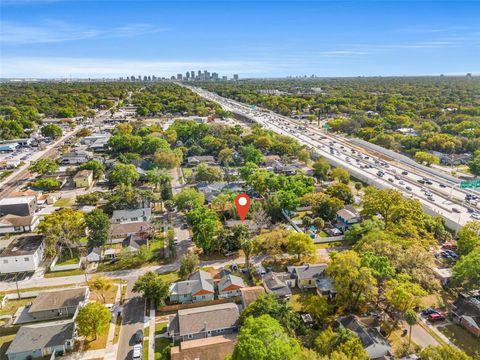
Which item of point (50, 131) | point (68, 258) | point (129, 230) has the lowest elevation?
point (68, 258)

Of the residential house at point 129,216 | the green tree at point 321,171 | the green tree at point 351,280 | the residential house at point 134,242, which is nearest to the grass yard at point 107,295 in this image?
the residential house at point 134,242

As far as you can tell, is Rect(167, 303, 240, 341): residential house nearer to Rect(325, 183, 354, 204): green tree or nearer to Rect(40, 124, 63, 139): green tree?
Rect(325, 183, 354, 204): green tree

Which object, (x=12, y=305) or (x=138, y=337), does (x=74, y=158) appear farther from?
(x=138, y=337)

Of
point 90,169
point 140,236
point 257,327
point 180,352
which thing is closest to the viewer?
point 257,327

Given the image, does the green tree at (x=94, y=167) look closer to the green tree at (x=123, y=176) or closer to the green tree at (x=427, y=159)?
the green tree at (x=123, y=176)

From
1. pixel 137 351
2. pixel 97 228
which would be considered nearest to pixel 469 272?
pixel 137 351

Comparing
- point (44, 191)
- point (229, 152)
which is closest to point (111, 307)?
point (44, 191)

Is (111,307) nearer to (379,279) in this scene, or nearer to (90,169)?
(379,279)
